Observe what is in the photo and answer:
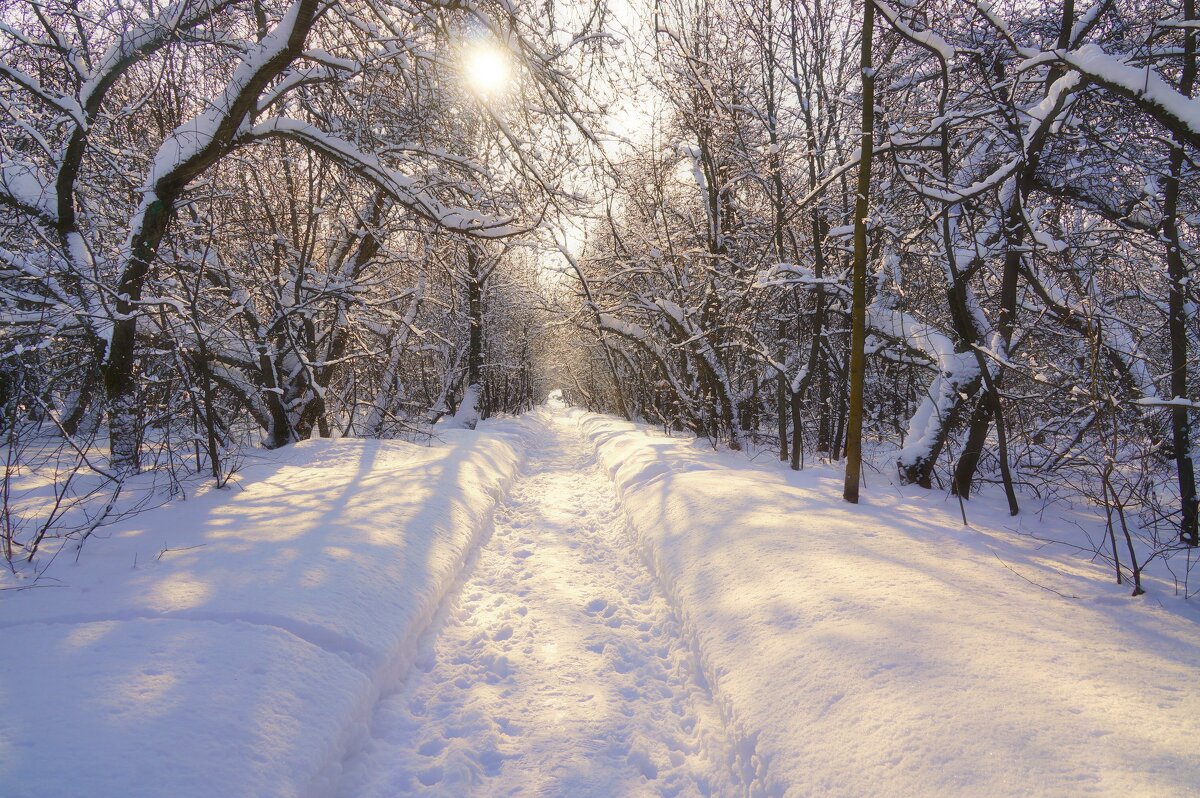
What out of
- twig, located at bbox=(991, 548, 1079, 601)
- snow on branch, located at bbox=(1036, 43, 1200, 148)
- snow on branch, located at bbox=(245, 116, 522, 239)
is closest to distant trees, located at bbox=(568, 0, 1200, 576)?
snow on branch, located at bbox=(1036, 43, 1200, 148)

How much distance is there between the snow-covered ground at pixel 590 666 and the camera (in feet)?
6.61

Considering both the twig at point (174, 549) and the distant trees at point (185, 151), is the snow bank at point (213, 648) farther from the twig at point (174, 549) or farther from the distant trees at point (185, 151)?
the distant trees at point (185, 151)

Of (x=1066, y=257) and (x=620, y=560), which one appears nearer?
(x=1066, y=257)

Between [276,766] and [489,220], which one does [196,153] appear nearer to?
[489,220]

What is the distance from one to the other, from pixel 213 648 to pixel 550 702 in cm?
178

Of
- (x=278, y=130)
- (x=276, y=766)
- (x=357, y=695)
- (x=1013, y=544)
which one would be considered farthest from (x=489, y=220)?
(x=1013, y=544)

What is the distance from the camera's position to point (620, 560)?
18.5 feet

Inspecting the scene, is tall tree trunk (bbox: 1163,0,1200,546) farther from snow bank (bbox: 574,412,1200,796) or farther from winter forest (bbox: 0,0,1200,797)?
snow bank (bbox: 574,412,1200,796)

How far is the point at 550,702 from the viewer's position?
3084 mm

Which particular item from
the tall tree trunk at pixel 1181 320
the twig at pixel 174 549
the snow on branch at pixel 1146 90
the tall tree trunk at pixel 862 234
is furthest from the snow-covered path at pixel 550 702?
the snow on branch at pixel 1146 90

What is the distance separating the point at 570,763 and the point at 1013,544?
4.11 meters

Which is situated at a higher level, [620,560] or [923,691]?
[923,691]

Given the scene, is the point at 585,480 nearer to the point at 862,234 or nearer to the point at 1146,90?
the point at 862,234

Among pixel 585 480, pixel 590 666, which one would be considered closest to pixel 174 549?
pixel 590 666
